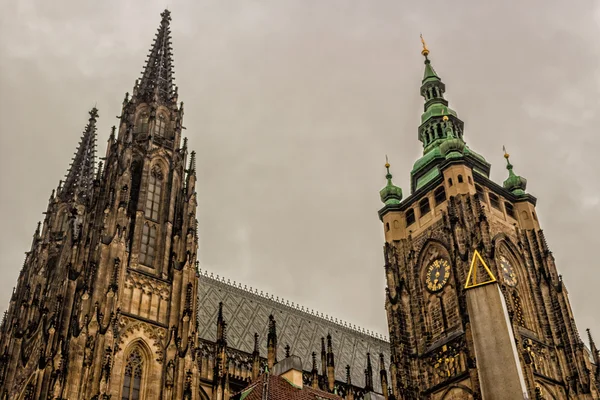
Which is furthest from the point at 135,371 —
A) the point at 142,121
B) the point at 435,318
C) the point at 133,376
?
the point at 435,318

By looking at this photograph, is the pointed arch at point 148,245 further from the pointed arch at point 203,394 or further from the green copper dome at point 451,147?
the green copper dome at point 451,147

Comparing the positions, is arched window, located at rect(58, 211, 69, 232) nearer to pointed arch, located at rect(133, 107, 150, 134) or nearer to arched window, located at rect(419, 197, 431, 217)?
pointed arch, located at rect(133, 107, 150, 134)

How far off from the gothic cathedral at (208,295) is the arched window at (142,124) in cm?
9

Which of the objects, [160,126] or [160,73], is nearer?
[160,126]

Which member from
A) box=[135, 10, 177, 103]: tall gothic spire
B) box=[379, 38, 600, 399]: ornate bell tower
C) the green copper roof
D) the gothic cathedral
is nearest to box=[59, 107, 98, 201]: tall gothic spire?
the gothic cathedral

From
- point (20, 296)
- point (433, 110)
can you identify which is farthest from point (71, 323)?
point (433, 110)

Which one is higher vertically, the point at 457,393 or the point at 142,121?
the point at 142,121

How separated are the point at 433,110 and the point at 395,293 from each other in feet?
58.7

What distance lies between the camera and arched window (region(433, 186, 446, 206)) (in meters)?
47.7

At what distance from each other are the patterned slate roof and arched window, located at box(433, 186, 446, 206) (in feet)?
44.9

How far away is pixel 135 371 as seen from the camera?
3105cm

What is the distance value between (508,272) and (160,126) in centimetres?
2525

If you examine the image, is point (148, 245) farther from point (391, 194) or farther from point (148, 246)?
point (391, 194)

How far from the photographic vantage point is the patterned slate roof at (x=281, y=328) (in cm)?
4362
